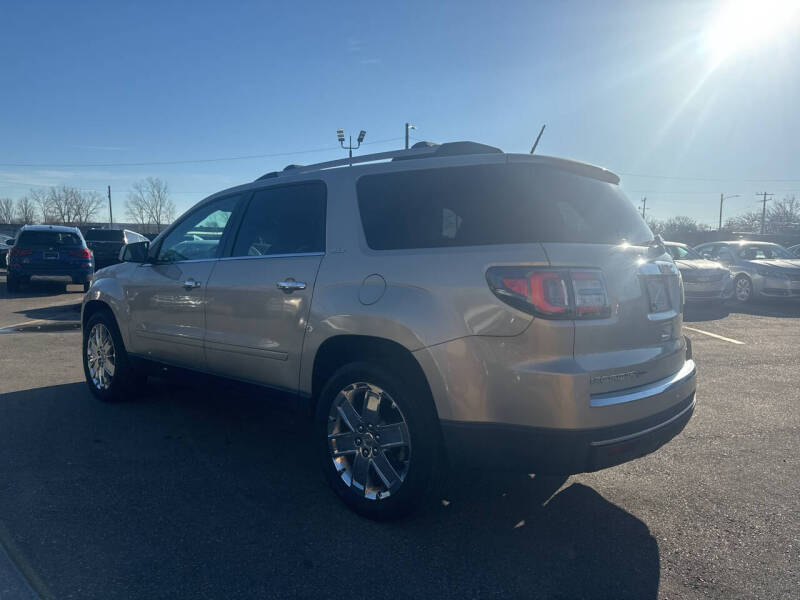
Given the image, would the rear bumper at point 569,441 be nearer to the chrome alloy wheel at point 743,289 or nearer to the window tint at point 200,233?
the window tint at point 200,233

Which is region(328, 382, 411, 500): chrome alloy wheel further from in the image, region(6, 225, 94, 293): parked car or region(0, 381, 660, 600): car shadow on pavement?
region(6, 225, 94, 293): parked car

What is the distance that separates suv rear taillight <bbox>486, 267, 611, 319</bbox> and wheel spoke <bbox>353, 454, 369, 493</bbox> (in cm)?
123

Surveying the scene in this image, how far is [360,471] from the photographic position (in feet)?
10.8

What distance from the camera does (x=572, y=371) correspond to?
8.58ft

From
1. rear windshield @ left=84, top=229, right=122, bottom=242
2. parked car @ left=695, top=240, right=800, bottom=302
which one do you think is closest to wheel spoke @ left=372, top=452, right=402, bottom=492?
parked car @ left=695, top=240, right=800, bottom=302

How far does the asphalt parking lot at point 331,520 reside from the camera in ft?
8.71

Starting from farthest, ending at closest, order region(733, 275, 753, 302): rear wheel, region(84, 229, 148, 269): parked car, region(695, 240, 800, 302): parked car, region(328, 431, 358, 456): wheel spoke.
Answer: region(84, 229, 148, 269): parked car
region(733, 275, 753, 302): rear wheel
region(695, 240, 800, 302): parked car
region(328, 431, 358, 456): wheel spoke

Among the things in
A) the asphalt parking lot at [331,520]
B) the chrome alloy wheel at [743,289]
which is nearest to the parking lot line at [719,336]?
the asphalt parking lot at [331,520]

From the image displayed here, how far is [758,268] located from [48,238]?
17134 mm

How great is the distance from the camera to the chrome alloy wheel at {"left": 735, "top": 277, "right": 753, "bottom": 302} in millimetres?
14102

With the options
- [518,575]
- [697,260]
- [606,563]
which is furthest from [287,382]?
[697,260]

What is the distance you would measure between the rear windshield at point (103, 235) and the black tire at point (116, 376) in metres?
17.4

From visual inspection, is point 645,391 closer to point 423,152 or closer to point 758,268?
point 423,152

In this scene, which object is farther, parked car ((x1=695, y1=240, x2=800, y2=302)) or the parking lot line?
parked car ((x1=695, y1=240, x2=800, y2=302))
